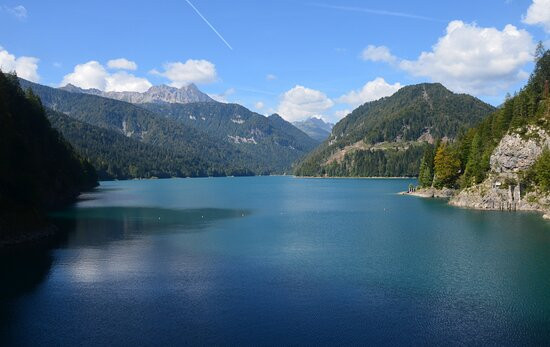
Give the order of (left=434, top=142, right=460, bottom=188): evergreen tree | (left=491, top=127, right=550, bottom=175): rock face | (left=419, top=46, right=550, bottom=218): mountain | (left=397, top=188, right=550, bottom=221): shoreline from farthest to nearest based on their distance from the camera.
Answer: (left=434, top=142, right=460, bottom=188): evergreen tree < (left=491, top=127, right=550, bottom=175): rock face < (left=419, top=46, right=550, bottom=218): mountain < (left=397, top=188, right=550, bottom=221): shoreline

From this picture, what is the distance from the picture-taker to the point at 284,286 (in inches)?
2167

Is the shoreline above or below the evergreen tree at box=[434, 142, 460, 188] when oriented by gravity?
below

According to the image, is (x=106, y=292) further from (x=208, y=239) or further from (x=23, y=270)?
(x=208, y=239)

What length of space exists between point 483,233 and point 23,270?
3126 inches

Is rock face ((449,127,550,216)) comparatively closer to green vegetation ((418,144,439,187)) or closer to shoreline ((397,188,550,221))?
shoreline ((397,188,550,221))

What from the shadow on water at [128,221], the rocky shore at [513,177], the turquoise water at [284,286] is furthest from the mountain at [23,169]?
the rocky shore at [513,177]

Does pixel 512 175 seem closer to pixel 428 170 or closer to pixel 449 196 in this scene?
pixel 449 196

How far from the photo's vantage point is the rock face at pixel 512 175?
402 ft

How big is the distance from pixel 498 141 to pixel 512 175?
19764mm

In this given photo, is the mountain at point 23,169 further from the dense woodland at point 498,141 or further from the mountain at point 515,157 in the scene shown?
the dense woodland at point 498,141

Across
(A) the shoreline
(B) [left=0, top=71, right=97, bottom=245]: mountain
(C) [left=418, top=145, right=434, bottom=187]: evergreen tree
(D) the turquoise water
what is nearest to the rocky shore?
(A) the shoreline

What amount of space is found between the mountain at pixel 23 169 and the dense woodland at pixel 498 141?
115m

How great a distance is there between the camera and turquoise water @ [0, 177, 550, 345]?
133 ft

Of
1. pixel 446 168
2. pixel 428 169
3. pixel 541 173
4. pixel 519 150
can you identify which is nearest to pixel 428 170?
pixel 428 169
